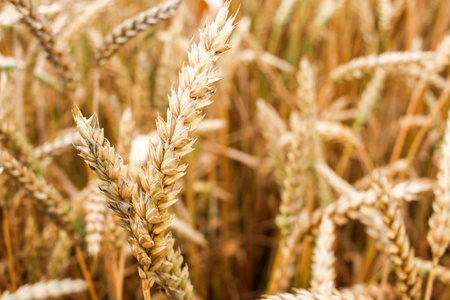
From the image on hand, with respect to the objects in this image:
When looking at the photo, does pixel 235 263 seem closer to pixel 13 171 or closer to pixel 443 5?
pixel 13 171

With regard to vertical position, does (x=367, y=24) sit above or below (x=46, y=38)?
above

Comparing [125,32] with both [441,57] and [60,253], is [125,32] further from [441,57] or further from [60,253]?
[441,57]

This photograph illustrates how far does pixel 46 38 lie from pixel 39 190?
0.76 feet

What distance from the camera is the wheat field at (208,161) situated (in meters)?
0.36

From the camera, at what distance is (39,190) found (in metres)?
0.54

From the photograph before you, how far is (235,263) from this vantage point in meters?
1.29

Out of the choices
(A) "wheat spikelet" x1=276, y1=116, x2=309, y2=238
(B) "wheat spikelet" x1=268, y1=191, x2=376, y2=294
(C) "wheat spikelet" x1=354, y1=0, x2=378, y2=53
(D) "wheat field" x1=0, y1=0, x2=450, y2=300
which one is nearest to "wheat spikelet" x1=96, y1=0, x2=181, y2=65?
(D) "wheat field" x1=0, y1=0, x2=450, y2=300

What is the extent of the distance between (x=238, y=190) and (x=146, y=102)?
1.89 ft

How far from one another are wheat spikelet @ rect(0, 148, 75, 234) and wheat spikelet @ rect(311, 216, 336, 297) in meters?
0.40

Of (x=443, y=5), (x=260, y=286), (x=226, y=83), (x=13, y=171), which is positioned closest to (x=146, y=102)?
(x=226, y=83)

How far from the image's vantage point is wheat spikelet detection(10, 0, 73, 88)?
1.69 feet

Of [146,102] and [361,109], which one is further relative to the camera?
[361,109]

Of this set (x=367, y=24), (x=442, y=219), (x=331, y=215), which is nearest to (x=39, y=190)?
(x=331, y=215)

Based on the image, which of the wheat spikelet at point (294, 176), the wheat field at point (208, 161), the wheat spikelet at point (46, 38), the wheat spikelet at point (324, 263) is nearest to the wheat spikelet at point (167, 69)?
the wheat field at point (208, 161)
